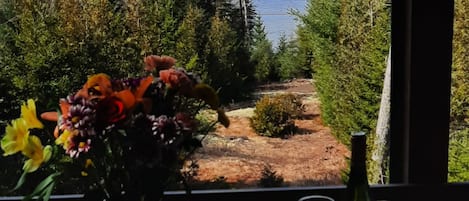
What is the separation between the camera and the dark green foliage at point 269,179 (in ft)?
5.37

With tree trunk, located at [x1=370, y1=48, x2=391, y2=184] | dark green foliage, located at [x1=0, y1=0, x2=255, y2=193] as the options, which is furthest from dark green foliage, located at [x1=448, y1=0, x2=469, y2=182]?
dark green foliage, located at [x1=0, y1=0, x2=255, y2=193]

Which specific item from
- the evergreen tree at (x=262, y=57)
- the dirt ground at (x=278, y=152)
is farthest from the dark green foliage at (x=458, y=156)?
the evergreen tree at (x=262, y=57)

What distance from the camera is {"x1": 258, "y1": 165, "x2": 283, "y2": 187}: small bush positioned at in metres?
1.64

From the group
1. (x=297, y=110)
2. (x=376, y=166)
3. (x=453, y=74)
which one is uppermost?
(x=453, y=74)

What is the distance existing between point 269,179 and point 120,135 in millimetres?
757

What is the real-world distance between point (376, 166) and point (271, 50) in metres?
0.47

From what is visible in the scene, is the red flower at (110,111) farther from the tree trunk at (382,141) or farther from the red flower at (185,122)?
the tree trunk at (382,141)

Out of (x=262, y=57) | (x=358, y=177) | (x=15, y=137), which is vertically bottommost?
(x=358, y=177)

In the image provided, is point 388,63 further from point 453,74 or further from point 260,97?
point 260,97

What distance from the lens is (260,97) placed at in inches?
64.8

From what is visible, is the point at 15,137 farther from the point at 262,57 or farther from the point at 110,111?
the point at 262,57

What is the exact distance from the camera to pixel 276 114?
64.1 inches

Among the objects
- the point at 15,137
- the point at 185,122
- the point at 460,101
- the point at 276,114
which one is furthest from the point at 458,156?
the point at 15,137

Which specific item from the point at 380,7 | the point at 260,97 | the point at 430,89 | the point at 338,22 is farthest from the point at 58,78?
the point at 430,89
